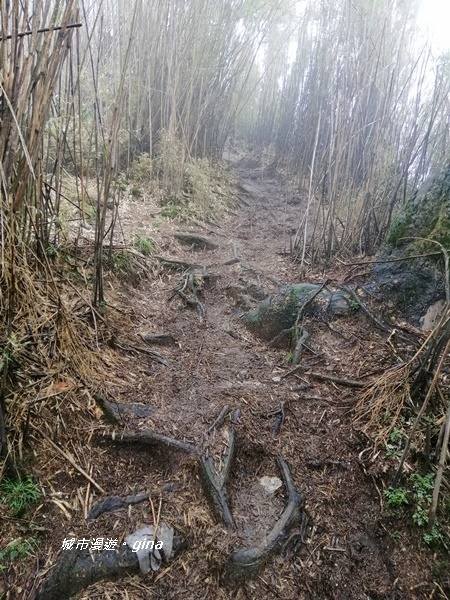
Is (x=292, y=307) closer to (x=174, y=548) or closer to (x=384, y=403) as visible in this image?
(x=384, y=403)

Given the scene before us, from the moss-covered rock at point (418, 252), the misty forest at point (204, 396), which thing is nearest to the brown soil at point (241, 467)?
the misty forest at point (204, 396)

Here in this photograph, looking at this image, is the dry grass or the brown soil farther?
the dry grass

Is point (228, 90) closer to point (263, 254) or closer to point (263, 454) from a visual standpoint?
point (263, 254)

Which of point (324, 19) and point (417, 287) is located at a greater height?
point (324, 19)

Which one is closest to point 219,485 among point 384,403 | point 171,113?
point 384,403

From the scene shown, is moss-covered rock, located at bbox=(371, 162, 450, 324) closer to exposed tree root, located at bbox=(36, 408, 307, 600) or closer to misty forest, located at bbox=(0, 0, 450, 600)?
misty forest, located at bbox=(0, 0, 450, 600)

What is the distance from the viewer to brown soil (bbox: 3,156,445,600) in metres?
1.03

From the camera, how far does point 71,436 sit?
1238 millimetres

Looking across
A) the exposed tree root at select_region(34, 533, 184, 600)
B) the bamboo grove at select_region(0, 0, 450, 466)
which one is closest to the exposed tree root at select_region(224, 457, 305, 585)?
the exposed tree root at select_region(34, 533, 184, 600)

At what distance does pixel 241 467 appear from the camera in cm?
136

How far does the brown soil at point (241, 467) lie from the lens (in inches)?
40.4

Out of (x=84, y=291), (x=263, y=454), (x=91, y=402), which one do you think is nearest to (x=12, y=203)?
(x=91, y=402)

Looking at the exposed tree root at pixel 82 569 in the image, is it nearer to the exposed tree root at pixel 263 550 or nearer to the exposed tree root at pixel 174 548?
the exposed tree root at pixel 174 548

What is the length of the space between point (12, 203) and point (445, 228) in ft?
6.36
